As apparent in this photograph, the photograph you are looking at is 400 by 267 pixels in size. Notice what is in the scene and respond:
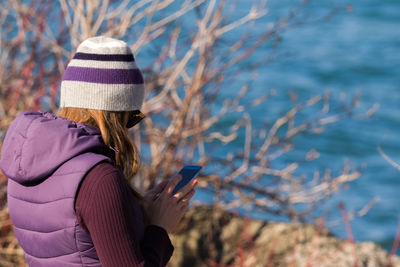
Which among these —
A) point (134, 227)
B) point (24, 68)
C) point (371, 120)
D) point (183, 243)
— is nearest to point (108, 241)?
point (134, 227)

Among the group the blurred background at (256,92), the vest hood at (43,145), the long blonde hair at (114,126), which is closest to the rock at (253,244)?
the blurred background at (256,92)

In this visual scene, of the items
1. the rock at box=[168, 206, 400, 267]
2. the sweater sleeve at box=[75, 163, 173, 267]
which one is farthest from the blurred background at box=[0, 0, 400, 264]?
the sweater sleeve at box=[75, 163, 173, 267]

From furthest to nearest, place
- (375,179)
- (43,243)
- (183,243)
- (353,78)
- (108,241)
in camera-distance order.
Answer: (353,78) < (375,179) < (183,243) < (43,243) < (108,241)

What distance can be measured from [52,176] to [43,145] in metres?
0.08

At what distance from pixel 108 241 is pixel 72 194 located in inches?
5.8

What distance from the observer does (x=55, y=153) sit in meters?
2.04

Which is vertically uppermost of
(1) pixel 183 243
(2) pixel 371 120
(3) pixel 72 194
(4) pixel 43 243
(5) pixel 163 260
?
(3) pixel 72 194

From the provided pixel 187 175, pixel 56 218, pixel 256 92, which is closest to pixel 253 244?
pixel 187 175

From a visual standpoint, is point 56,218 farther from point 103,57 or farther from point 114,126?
point 103,57

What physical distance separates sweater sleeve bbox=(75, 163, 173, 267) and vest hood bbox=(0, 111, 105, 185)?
10 cm

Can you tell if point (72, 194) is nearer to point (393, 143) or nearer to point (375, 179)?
point (375, 179)

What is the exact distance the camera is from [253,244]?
592 cm

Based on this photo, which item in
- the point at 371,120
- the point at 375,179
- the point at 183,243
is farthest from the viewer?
the point at 371,120

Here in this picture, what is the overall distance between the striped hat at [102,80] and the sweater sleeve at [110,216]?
25 cm
